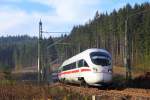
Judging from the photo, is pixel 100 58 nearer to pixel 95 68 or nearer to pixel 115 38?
pixel 95 68

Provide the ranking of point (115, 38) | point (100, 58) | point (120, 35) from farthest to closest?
point (115, 38) < point (120, 35) < point (100, 58)

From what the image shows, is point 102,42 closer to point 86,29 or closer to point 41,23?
point 86,29

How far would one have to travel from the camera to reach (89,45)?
126 m

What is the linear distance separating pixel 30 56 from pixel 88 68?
150 metres

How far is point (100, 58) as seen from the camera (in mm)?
37250

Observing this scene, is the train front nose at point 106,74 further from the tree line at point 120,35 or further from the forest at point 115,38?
the tree line at point 120,35

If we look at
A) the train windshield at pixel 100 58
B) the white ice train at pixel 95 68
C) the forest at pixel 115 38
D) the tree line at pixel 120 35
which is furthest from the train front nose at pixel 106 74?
the tree line at pixel 120 35

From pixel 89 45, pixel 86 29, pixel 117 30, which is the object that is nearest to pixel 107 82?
pixel 117 30

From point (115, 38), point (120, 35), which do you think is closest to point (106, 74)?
point (120, 35)

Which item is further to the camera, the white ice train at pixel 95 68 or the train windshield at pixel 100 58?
the train windshield at pixel 100 58

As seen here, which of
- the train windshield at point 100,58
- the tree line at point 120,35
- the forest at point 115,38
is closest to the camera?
the train windshield at point 100,58

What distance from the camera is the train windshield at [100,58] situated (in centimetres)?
3706

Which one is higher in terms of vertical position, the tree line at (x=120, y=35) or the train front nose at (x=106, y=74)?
the tree line at (x=120, y=35)

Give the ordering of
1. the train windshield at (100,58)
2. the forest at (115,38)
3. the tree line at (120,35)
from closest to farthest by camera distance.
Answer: the train windshield at (100,58)
the forest at (115,38)
the tree line at (120,35)
